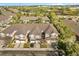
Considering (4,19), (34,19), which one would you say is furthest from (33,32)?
(4,19)

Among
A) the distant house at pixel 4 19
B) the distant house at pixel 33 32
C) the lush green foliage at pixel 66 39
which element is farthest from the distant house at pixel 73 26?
the distant house at pixel 4 19

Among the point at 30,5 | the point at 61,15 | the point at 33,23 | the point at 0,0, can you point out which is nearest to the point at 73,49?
the point at 61,15

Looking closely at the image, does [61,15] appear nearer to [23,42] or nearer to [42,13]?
[42,13]

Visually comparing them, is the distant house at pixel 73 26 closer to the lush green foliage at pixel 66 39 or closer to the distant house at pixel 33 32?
the lush green foliage at pixel 66 39

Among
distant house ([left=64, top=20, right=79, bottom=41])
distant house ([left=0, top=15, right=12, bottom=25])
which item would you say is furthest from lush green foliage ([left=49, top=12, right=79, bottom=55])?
distant house ([left=0, top=15, right=12, bottom=25])

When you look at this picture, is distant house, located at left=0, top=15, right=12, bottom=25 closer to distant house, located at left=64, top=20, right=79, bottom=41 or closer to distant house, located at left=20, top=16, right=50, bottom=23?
distant house, located at left=20, top=16, right=50, bottom=23

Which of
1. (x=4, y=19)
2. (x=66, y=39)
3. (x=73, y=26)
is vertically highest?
(x=4, y=19)

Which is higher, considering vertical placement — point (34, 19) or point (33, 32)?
point (34, 19)

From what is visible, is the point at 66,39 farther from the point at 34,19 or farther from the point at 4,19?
the point at 4,19

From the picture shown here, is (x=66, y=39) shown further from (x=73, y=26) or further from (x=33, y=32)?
(x=33, y=32)
